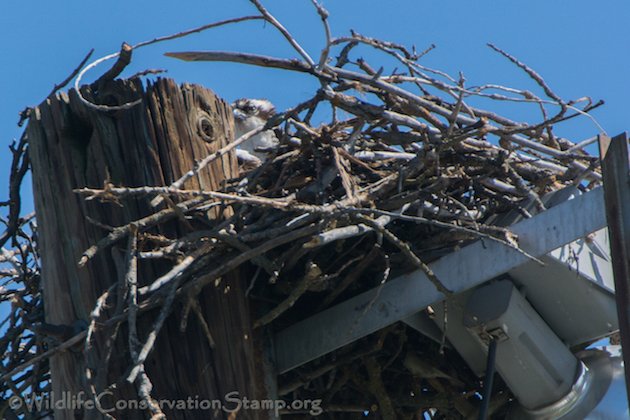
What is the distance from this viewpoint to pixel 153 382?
10.3 feet

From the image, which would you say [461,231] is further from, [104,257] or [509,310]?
[104,257]

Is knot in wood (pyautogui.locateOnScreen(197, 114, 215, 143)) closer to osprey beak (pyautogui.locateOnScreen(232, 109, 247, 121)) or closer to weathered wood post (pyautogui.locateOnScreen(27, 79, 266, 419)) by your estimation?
weathered wood post (pyautogui.locateOnScreen(27, 79, 266, 419))

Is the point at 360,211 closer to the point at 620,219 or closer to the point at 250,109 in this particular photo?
the point at 620,219

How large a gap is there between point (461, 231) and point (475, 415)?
0.82m

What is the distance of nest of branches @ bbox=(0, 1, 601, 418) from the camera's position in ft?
10.1

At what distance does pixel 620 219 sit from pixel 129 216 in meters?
1.51

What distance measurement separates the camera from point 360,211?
298cm

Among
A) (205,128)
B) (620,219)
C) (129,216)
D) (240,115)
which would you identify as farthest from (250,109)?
(620,219)

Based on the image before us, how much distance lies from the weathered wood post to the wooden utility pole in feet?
4.27

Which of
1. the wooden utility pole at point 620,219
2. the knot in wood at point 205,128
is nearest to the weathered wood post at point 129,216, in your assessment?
the knot in wood at point 205,128

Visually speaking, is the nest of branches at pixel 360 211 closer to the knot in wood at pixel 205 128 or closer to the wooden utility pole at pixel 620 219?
the knot in wood at pixel 205 128

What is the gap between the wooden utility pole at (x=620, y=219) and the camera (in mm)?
2053

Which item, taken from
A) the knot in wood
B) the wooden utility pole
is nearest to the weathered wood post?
the knot in wood

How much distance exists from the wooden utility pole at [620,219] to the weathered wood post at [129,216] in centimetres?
130
